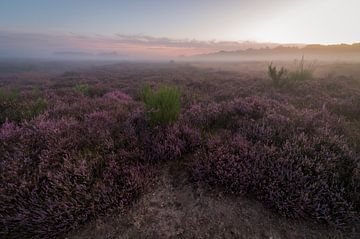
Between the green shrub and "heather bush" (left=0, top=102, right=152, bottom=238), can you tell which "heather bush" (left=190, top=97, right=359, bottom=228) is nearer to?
the green shrub

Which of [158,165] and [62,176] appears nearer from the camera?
[62,176]

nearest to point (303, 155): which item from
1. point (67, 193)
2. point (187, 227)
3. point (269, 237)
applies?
point (269, 237)

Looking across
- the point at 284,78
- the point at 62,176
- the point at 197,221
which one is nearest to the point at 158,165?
the point at 197,221

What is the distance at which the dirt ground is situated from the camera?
289 cm

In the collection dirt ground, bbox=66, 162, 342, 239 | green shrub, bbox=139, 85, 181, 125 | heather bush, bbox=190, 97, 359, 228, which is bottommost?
dirt ground, bbox=66, 162, 342, 239

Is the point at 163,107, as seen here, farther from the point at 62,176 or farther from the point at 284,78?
the point at 284,78

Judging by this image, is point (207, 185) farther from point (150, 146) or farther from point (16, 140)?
point (16, 140)

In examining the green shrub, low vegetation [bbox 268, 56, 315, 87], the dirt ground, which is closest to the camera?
the dirt ground

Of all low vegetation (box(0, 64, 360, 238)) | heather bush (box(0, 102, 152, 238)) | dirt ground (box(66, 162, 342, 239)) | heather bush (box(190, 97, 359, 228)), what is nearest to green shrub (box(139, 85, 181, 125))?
low vegetation (box(0, 64, 360, 238))

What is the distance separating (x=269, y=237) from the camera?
287 cm

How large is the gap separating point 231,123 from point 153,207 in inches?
111

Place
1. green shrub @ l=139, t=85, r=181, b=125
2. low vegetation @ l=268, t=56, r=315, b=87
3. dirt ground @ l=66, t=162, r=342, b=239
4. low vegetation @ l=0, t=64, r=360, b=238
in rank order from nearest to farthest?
dirt ground @ l=66, t=162, r=342, b=239, low vegetation @ l=0, t=64, r=360, b=238, green shrub @ l=139, t=85, r=181, b=125, low vegetation @ l=268, t=56, r=315, b=87

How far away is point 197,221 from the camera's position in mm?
3045

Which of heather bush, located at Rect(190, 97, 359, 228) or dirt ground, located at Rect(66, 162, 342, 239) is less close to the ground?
heather bush, located at Rect(190, 97, 359, 228)
